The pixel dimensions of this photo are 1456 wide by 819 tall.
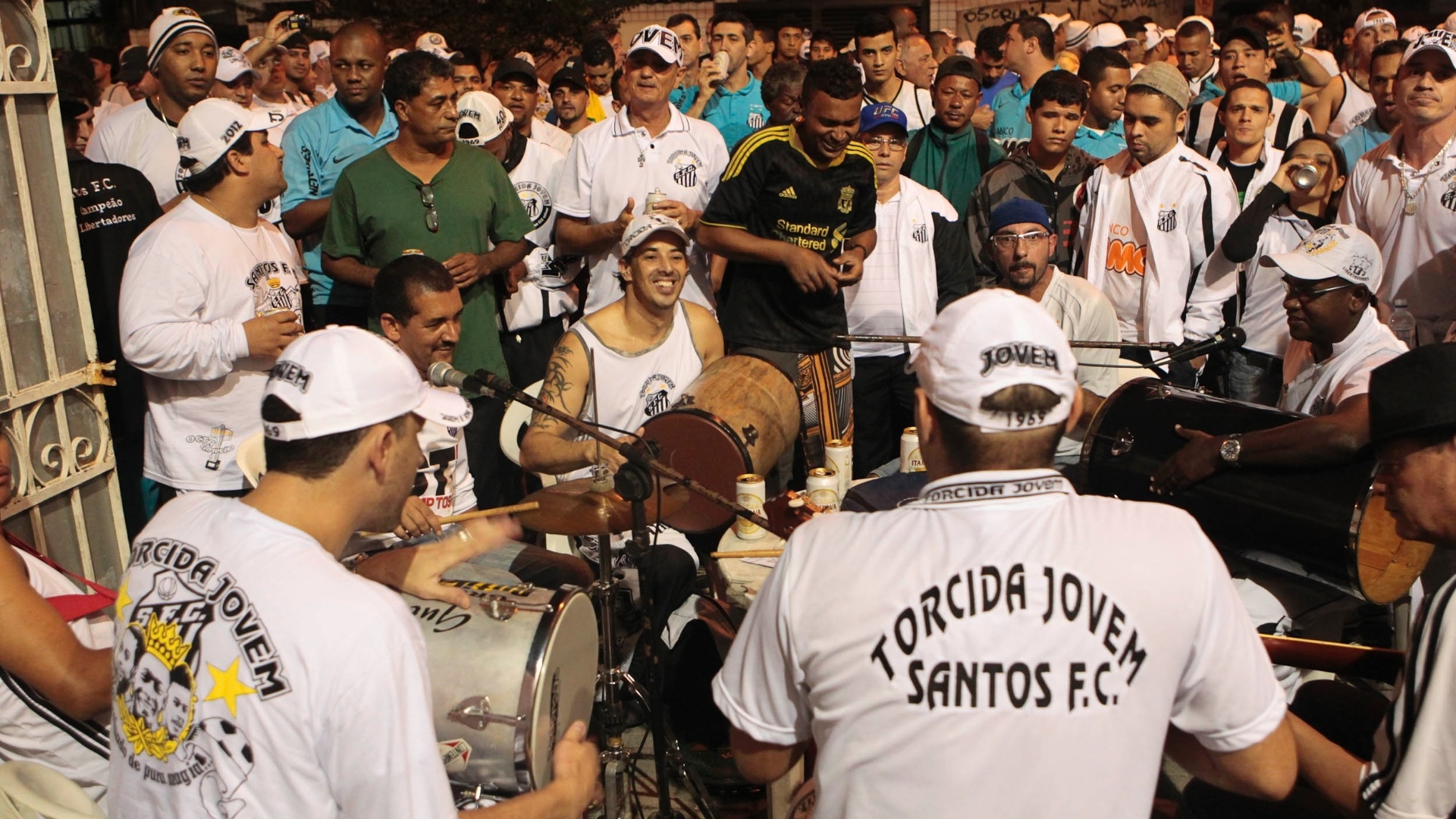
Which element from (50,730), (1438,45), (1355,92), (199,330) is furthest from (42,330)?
(1355,92)

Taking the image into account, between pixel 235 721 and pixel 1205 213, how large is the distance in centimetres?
557

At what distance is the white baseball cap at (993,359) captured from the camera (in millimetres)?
2143

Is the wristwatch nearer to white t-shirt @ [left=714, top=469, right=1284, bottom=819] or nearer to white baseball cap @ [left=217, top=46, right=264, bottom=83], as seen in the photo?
white t-shirt @ [left=714, top=469, right=1284, bottom=819]

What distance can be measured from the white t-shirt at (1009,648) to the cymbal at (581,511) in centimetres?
145

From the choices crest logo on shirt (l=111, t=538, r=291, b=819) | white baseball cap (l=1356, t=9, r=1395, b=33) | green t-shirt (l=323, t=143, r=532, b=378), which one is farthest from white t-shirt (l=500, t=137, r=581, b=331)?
white baseball cap (l=1356, t=9, r=1395, b=33)

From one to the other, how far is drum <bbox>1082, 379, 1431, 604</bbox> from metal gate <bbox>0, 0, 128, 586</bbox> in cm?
358

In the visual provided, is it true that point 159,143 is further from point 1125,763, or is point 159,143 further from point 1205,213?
point 1125,763

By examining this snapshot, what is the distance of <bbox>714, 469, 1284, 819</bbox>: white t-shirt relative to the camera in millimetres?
2053

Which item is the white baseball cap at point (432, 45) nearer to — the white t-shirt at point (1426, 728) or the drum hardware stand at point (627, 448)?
the drum hardware stand at point (627, 448)

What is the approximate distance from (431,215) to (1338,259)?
386 centimetres

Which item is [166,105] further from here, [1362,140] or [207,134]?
[1362,140]

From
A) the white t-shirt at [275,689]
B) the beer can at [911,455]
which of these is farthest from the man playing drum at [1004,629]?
the beer can at [911,455]

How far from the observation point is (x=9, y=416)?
378 centimetres

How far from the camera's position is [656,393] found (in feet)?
16.9
